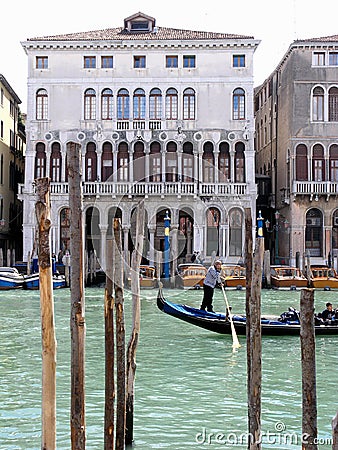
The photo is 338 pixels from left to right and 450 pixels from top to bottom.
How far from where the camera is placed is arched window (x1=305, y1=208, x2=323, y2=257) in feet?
66.8

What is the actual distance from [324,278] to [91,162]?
7.52 m

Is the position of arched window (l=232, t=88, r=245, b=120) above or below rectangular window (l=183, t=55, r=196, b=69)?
below

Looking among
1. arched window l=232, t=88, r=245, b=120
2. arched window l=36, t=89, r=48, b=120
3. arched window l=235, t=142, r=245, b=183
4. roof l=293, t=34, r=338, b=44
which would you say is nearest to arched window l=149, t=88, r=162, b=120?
arched window l=232, t=88, r=245, b=120

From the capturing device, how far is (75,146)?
144 inches

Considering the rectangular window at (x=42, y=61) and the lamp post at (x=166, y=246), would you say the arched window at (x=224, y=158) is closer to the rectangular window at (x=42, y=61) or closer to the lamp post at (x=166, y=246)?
the lamp post at (x=166, y=246)

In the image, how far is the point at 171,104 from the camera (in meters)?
20.8

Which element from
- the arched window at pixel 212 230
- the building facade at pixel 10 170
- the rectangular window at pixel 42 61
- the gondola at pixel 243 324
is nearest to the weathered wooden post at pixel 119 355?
the gondola at pixel 243 324

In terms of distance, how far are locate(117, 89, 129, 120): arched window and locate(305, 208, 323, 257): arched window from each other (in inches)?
232

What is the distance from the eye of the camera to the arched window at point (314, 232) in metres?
20.4

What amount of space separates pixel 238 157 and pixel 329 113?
9.17 ft

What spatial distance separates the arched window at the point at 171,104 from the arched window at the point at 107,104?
1.60m

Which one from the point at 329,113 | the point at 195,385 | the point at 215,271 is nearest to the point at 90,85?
the point at 329,113

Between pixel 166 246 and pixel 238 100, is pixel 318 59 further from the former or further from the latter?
pixel 166 246

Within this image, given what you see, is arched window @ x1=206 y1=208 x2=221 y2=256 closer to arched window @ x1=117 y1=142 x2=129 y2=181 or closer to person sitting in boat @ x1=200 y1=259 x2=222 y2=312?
arched window @ x1=117 y1=142 x2=129 y2=181
